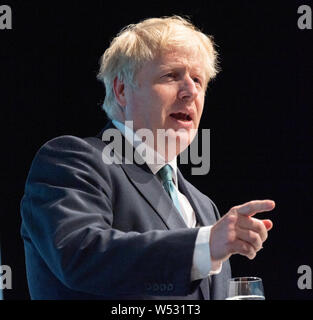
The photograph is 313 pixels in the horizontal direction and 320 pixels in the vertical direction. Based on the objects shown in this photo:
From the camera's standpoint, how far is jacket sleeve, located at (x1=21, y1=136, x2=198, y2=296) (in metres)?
1.41

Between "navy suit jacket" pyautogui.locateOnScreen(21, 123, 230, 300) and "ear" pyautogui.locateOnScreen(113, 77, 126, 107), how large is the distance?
0.45 feet

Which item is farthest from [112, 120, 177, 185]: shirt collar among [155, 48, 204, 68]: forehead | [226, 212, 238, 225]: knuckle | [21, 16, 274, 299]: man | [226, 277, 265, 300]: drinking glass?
[226, 212, 238, 225]: knuckle

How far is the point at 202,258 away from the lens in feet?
4.59

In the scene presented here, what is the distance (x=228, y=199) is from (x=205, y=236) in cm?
193

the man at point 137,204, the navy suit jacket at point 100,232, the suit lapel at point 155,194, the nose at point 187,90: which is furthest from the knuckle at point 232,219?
the nose at point 187,90

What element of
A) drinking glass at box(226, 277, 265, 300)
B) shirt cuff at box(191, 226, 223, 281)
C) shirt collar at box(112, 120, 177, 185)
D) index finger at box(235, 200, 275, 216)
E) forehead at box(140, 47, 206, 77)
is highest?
forehead at box(140, 47, 206, 77)

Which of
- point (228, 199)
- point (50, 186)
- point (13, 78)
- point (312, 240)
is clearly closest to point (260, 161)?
point (228, 199)

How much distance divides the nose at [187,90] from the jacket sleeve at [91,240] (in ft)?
1.50

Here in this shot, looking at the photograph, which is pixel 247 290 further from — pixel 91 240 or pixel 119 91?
pixel 119 91

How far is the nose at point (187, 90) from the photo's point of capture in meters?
2.02

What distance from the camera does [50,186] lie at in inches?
65.0

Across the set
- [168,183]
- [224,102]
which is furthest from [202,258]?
[224,102]

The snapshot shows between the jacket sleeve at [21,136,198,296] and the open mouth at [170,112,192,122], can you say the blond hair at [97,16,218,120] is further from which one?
the jacket sleeve at [21,136,198,296]
